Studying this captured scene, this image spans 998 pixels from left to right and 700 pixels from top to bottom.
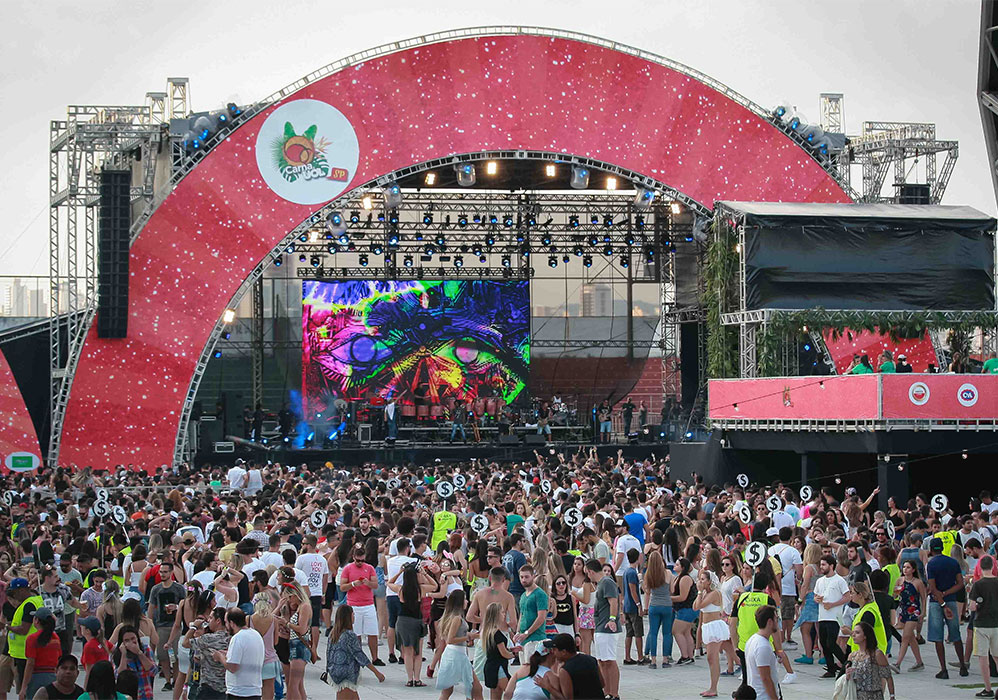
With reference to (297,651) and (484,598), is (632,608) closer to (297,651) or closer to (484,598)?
(484,598)

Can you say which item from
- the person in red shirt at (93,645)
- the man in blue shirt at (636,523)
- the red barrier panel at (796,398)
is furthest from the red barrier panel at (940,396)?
the person in red shirt at (93,645)

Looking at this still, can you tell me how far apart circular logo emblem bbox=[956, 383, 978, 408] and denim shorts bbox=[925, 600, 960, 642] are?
907 centimetres

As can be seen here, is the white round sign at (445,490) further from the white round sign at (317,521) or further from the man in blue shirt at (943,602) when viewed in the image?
the man in blue shirt at (943,602)

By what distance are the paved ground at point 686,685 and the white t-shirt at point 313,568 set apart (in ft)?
2.72

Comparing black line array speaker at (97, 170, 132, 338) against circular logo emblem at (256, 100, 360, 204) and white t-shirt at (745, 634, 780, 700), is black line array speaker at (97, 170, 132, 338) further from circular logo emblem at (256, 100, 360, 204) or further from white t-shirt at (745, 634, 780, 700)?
white t-shirt at (745, 634, 780, 700)

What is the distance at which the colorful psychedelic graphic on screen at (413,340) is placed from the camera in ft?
115

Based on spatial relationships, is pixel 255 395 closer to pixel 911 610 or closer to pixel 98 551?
pixel 98 551

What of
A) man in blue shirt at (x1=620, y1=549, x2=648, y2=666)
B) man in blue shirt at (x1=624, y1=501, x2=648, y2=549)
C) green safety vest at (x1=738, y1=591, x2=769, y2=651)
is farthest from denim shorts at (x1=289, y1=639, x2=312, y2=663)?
man in blue shirt at (x1=624, y1=501, x2=648, y2=549)

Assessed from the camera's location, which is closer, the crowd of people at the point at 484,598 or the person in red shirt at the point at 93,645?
the person in red shirt at the point at 93,645

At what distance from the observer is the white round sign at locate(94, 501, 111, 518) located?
54.3 ft

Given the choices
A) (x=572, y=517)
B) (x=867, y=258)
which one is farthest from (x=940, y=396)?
(x=572, y=517)

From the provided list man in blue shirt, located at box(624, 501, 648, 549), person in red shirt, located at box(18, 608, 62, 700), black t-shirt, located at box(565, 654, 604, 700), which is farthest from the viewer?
man in blue shirt, located at box(624, 501, 648, 549)

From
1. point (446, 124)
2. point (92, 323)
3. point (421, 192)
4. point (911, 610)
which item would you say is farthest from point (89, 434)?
point (911, 610)

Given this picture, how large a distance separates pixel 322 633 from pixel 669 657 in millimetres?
4244
